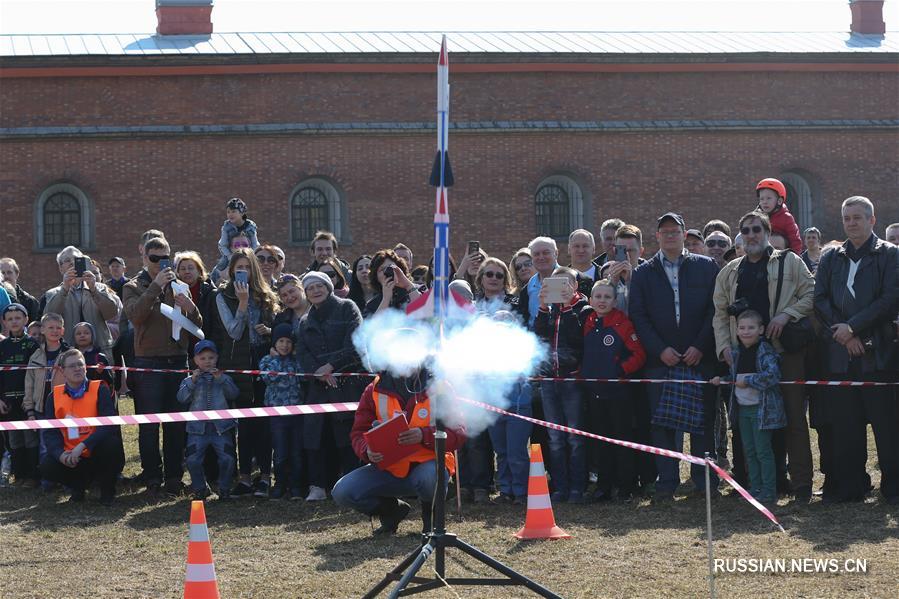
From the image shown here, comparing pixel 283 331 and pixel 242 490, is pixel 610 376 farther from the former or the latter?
pixel 242 490

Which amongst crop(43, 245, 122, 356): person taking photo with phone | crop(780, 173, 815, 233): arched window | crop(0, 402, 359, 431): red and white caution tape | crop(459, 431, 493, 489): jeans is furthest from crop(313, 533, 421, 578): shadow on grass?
crop(780, 173, 815, 233): arched window

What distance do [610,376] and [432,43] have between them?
23225mm

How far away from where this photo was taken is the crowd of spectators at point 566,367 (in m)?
10.1

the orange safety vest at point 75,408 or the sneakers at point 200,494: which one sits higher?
the orange safety vest at point 75,408

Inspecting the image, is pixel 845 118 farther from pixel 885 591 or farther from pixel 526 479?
pixel 885 591

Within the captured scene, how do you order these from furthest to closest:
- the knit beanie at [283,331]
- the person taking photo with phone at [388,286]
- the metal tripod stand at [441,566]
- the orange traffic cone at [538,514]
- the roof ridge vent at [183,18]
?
the roof ridge vent at [183,18] < the knit beanie at [283,331] < the person taking photo with phone at [388,286] < the orange traffic cone at [538,514] < the metal tripod stand at [441,566]

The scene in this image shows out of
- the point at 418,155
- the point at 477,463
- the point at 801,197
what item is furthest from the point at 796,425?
the point at 801,197

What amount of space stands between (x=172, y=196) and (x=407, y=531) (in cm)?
2053

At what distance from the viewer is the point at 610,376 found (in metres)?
10.6

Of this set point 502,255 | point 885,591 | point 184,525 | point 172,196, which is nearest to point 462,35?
point 502,255

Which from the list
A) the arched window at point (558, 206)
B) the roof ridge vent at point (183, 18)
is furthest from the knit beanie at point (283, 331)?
the roof ridge vent at point (183, 18)

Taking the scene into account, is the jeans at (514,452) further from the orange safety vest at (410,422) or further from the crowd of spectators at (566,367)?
the orange safety vest at (410,422)

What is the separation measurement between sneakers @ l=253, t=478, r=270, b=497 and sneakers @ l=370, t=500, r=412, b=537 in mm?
2232

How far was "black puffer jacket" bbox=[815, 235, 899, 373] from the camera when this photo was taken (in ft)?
32.0
